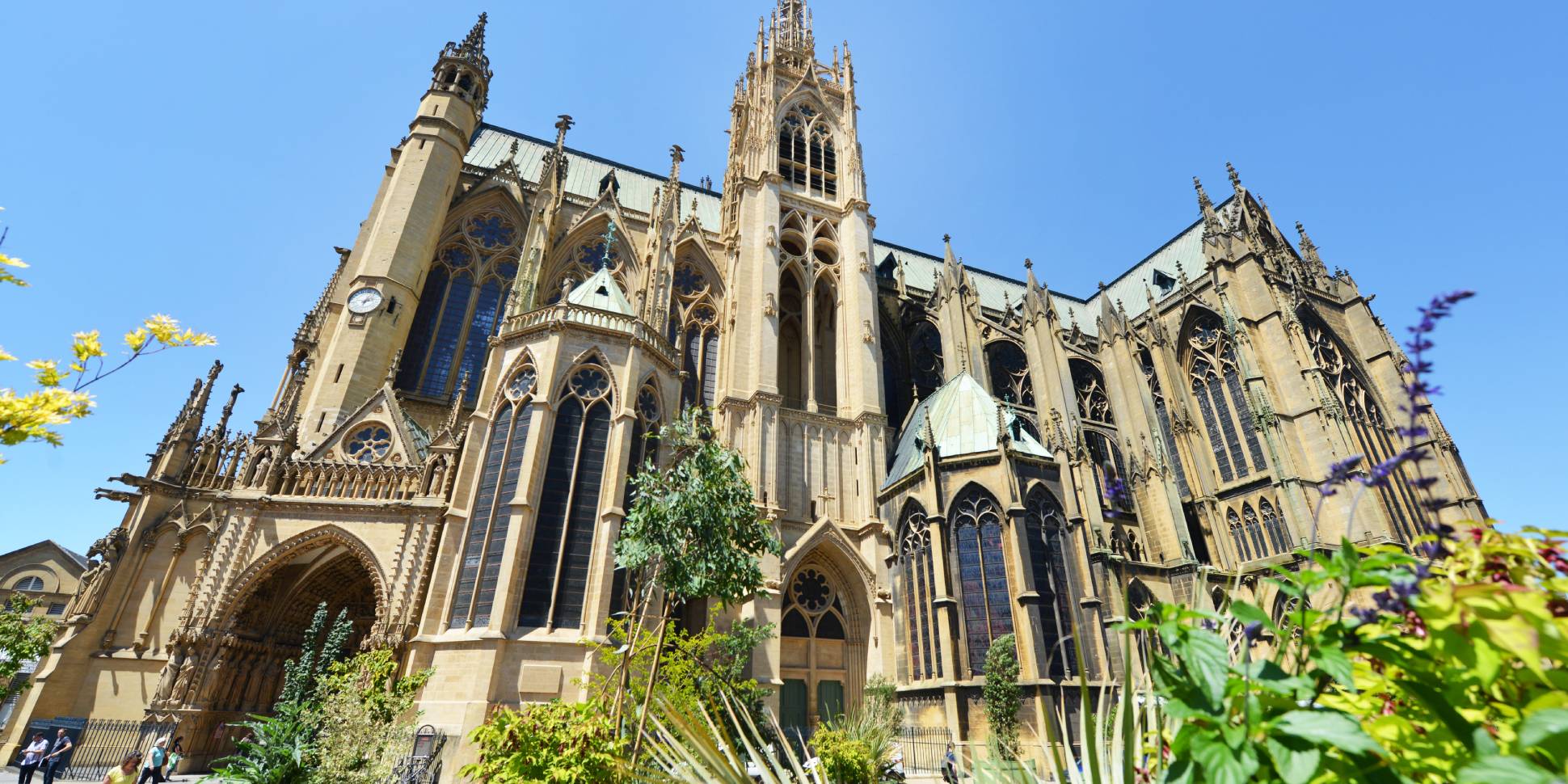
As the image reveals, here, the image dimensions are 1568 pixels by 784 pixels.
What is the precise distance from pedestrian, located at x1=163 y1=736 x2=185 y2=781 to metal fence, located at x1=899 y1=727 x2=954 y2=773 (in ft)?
53.0

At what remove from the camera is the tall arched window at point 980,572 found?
19.0 metres

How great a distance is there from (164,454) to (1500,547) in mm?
25273

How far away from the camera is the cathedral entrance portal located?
15.9 meters

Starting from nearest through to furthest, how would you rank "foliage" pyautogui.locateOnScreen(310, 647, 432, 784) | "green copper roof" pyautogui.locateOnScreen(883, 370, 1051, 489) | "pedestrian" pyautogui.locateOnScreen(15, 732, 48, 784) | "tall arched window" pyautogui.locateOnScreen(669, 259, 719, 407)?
1. "foliage" pyautogui.locateOnScreen(310, 647, 432, 784)
2. "pedestrian" pyautogui.locateOnScreen(15, 732, 48, 784)
3. "green copper roof" pyautogui.locateOnScreen(883, 370, 1051, 489)
4. "tall arched window" pyautogui.locateOnScreen(669, 259, 719, 407)

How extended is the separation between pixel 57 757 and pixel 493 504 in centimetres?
905

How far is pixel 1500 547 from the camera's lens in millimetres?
1881

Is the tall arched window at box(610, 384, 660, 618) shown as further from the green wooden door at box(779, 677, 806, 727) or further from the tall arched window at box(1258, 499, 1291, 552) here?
the tall arched window at box(1258, 499, 1291, 552)

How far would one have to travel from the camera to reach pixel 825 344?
93.9ft

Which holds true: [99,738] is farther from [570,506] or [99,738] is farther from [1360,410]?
[1360,410]

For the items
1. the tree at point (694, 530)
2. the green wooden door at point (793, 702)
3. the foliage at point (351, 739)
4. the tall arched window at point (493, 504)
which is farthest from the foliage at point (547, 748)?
the green wooden door at point (793, 702)

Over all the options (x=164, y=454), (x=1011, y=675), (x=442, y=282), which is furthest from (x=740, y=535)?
(x=442, y=282)

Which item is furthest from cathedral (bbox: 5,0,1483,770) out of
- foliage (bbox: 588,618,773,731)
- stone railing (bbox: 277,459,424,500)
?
foliage (bbox: 588,618,773,731)

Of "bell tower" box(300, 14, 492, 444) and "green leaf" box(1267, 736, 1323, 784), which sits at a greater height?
"bell tower" box(300, 14, 492, 444)

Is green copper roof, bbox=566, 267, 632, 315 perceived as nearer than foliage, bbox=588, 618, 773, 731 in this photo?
No
